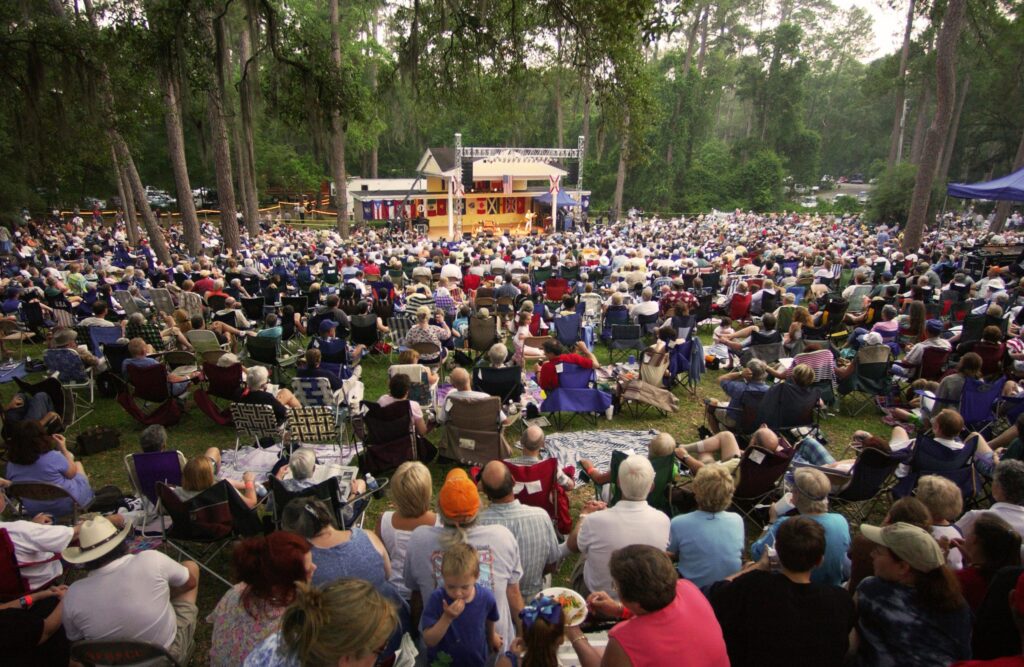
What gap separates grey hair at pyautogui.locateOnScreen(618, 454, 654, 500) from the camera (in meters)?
2.94

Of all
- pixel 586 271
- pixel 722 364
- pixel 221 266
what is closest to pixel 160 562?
pixel 722 364

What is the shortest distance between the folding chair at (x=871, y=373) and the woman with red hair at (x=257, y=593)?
21.3 feet

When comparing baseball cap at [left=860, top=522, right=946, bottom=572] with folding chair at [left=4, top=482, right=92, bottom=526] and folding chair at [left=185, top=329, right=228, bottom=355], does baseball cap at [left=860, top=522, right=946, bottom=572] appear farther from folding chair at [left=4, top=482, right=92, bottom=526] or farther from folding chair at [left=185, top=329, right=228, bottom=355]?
folding chair at [left=185, top=329, right=228, bottom=355]

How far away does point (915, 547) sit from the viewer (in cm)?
225

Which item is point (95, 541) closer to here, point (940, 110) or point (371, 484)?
point (371, 484)

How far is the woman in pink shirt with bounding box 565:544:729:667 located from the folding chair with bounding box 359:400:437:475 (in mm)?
3092

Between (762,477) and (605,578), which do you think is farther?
(762,477)

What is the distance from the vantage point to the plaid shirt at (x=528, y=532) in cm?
291

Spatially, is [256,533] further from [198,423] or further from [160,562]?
[198,423]

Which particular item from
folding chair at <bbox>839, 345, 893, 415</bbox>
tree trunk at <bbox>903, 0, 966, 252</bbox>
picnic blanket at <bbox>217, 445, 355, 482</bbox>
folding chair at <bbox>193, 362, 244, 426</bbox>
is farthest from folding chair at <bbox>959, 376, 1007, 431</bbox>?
tree trunk at <bbox>903, 0, 966, 252</bbox>

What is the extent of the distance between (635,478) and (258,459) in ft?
12.3

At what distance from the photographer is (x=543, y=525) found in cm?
296

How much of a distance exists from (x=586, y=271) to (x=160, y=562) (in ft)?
39.3

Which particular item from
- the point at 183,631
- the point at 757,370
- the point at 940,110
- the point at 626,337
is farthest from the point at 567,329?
the point at 940,110
